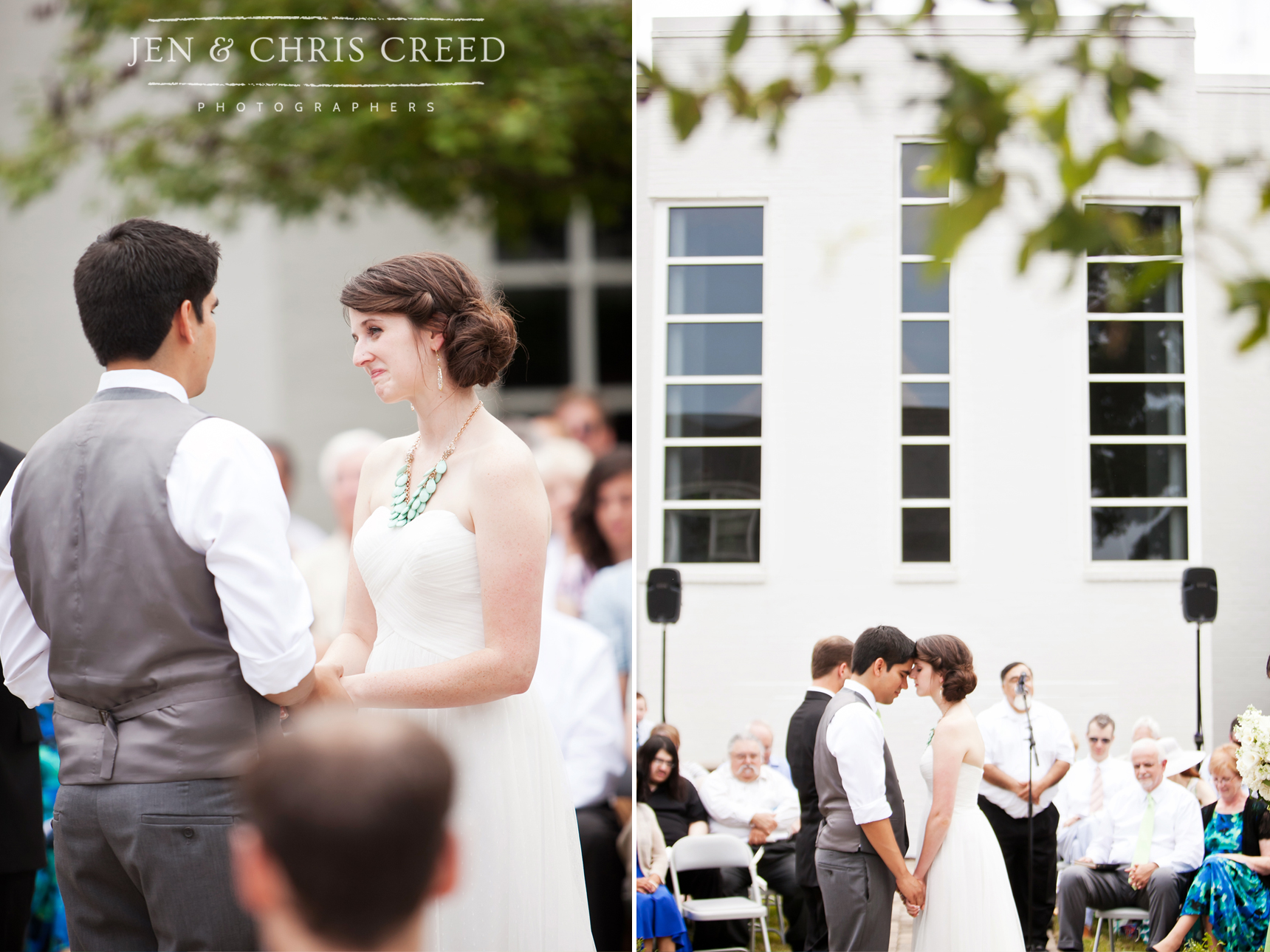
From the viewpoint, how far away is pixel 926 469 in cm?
327

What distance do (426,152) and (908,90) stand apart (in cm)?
139

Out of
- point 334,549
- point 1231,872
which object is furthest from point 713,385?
point 1231,872

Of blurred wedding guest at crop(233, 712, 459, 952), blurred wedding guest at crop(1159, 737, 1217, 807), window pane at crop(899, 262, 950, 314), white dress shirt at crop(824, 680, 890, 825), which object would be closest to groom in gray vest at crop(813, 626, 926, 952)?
white dress shirt at crop(824, 680, 890, 825)

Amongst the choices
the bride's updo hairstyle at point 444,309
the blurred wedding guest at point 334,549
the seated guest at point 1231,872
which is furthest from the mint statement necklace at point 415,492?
Answer: the seated guest at point 1231,872

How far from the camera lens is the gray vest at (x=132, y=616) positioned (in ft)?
6.63

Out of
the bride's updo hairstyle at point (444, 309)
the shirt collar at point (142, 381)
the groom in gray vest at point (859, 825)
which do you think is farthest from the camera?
the groom in gray vest at point (859, 825)

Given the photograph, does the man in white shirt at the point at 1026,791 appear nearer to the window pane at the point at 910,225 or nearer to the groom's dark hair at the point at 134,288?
the window pane at the point at 910,225

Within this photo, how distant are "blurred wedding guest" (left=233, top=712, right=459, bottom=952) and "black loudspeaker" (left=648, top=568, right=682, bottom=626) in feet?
6.57

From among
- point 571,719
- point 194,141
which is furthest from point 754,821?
point 194,141

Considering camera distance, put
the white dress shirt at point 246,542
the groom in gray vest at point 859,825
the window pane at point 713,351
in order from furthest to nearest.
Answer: the window pane at point 713,351 < the groom in gray vest at point 859,825 < the white dress shirt at point 246,542

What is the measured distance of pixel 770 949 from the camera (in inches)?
126

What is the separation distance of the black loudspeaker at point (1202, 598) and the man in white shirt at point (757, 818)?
1253 mm

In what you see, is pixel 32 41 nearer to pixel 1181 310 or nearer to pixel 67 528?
pixel 67 528

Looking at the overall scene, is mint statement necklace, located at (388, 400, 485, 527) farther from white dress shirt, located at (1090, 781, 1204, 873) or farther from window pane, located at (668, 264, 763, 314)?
white dress shirt, located at (1090, 781, 1204, 873)
